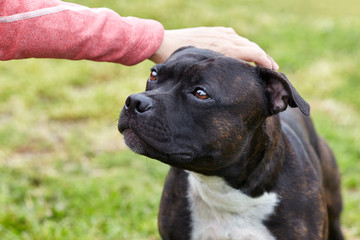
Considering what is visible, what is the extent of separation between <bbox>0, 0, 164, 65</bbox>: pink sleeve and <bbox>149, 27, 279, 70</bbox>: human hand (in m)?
0.09

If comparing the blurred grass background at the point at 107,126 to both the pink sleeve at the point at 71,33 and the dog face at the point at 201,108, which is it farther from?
the dog face at the point at 201,108

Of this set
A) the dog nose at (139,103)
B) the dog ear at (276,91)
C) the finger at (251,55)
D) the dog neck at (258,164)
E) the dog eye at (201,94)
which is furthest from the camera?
the finger at (251,55)

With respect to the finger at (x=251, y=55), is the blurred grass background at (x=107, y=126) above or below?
below

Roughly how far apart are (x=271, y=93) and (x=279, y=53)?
234 inches

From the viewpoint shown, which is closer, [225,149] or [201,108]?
[201,108]

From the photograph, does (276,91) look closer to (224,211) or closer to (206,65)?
(206,65)

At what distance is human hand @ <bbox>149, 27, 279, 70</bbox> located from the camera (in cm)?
346

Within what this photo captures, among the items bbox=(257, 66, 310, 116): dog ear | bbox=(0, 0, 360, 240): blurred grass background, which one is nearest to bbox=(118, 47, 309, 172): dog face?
bbox=(257, 66, 310, 116): dog ear

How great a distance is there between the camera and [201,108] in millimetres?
3029

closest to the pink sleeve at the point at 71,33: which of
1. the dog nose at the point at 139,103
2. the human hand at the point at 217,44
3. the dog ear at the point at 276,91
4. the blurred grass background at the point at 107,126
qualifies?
the human hand at the point at 217,44

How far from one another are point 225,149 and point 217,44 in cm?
73

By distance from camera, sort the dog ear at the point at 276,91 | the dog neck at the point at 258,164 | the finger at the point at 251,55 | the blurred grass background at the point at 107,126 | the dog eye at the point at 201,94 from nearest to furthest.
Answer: the dog eye at the point at 201,94 < the dog ear at the point at 276,91 < the dog neck at the point at 258,164 < the finger at the point at 251,55 < the blurred grass background at the point at 107,126

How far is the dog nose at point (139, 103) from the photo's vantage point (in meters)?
2.92

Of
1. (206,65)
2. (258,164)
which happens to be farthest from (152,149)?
(258,164)
